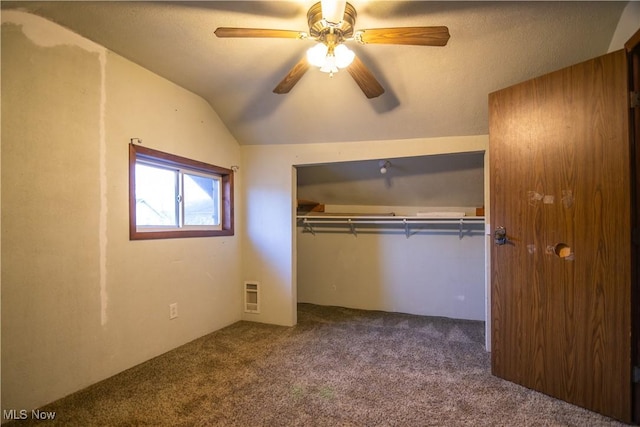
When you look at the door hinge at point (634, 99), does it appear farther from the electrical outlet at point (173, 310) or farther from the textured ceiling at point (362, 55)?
the electrical outlet at point (173, 310)

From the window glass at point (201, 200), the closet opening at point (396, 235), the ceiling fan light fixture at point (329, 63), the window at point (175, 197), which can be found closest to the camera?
the ceiling fan light fixture at point (329, 63)

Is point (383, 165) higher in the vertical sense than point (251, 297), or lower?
higher

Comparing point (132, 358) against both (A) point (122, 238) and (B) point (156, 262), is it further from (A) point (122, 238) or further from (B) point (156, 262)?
(A) point (122, 238)

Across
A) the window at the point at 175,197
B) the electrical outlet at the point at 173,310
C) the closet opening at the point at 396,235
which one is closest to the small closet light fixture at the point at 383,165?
the closet opening at the point at 396,235

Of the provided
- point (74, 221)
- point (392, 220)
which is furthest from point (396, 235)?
point (74, 221)

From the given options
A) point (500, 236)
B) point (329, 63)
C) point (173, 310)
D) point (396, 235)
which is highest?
point (329, 63)

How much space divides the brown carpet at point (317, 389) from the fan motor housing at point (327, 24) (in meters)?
1.92

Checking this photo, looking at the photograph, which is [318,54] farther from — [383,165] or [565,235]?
[383,165]

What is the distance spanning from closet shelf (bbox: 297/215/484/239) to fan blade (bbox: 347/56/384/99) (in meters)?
1.83

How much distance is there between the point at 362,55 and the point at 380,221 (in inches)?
79.2

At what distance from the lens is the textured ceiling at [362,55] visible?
1724mm

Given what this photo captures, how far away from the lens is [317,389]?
1905mm

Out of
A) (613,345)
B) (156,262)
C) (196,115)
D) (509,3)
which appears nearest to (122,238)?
(156,262)

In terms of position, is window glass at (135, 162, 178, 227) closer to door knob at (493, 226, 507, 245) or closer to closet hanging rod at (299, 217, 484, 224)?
closet hanging rod at (299, 217, 484, 224)
